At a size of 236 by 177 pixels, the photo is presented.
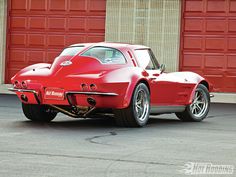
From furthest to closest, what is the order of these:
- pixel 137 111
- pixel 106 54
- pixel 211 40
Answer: pixel 211 40 → pixel 106 54 → pixel 137 111

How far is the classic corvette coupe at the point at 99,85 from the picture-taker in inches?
360

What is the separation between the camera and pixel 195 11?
65.5ft

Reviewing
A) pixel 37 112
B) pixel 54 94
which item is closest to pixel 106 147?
pixel 54 94

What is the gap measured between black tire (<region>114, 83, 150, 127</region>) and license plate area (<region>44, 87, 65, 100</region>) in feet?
2.58

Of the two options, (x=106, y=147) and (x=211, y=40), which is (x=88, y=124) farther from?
(x=211, y=40)

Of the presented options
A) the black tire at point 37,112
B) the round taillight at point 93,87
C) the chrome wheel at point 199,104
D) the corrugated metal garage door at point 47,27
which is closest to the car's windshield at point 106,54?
the round taillight at point 93,87

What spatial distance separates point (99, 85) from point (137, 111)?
92 centimetres

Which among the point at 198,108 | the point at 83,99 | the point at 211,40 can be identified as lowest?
the point at 198,108

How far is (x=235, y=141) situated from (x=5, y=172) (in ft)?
11.8

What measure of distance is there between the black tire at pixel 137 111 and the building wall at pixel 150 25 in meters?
10.1

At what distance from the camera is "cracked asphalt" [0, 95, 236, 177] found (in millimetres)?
5746

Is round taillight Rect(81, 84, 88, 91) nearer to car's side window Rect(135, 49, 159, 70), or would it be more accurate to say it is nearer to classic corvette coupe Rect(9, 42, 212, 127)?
classic corvette coupe Rect(9, 42, 212, 127)

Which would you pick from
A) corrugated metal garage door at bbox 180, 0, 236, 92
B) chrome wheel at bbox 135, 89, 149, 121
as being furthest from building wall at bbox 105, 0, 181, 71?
chrome wheel at bbox 135, 89, 149, 121

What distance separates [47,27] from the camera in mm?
21125
